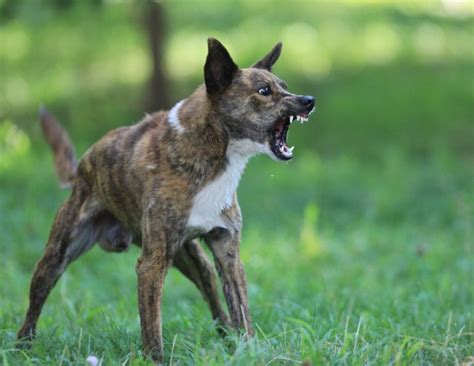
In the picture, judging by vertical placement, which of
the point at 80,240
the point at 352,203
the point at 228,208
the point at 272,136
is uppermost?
the point at 272,136

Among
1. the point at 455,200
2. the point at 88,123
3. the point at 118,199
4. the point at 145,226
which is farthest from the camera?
the point at 88,123

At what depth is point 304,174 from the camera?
11648mm

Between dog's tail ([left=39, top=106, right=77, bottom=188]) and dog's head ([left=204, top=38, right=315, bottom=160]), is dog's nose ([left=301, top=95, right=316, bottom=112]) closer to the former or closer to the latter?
dog's head ([left=204, top=38, right=315, bottom=160])

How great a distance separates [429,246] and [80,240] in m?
4.10

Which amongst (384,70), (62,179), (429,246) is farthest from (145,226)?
(384,70)

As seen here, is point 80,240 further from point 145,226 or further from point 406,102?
point 406,102

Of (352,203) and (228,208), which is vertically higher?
(228,208)

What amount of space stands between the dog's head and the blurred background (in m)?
1.01

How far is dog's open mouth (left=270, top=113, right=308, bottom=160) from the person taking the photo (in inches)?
206

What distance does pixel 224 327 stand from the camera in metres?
5.77

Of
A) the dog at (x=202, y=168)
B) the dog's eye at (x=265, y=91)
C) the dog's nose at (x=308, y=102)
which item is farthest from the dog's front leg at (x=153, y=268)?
the dog's nose at (x=308, y=102)

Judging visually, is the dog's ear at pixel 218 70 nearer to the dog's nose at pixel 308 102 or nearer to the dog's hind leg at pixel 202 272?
the dog's nose at pixel 308 102

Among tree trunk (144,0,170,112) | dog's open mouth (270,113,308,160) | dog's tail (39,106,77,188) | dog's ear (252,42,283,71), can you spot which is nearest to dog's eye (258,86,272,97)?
dog's open mouth (270,113,308,160)

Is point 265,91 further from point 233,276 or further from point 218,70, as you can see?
point 233,276
